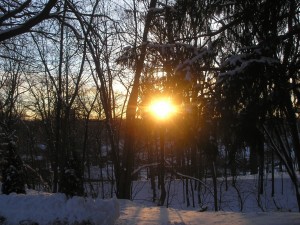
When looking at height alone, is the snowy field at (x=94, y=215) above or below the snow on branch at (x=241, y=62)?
below

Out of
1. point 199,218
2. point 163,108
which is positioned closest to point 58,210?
point 163,108

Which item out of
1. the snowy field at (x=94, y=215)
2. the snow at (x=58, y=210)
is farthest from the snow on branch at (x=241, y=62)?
the snow at (x=58, y=210)

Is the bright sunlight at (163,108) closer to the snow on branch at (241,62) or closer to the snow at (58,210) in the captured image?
the snow on branch at (241,62)

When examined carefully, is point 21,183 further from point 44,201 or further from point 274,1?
point 274,1

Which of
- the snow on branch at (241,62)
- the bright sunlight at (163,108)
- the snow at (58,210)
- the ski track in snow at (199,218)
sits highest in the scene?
the snow on branch at (241,62)

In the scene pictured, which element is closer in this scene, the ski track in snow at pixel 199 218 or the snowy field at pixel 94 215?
the snowy field at pixel 94 215

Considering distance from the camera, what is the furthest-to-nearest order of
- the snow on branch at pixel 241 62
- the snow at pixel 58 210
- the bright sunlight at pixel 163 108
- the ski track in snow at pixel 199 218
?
1. the ski track in snow at pixel 199 218
2. the snow at pixel 58 210
3. the bright sunlight at pixel 163 108
4. the snow on branch at pixel 241 62

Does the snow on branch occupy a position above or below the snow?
above

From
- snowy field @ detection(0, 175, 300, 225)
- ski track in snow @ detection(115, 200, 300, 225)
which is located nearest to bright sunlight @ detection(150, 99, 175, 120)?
snowy field @ detection(0, 175, 300, 225)

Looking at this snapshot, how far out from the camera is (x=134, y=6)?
1462cm

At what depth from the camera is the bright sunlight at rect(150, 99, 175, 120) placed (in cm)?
570

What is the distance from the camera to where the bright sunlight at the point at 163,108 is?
570 centimetres

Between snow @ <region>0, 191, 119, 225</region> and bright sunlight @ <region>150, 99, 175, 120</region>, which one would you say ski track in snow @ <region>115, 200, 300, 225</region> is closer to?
snow @ <region>0, 191, 119, 225</region>

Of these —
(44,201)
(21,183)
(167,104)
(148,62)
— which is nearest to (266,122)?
(167,104)
